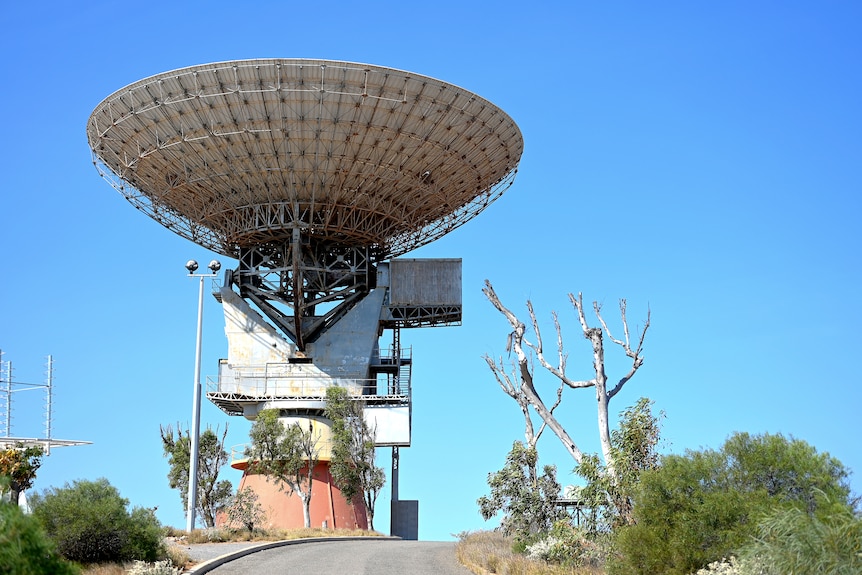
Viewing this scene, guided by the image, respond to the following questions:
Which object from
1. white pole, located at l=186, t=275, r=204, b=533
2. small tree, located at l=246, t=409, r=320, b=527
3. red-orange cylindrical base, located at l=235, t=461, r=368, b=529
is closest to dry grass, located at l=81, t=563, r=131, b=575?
white pole, located at l=186, t=275, r=204, b=533

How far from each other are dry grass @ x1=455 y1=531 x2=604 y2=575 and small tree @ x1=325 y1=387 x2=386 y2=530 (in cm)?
1784

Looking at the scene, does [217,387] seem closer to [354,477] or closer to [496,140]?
[354,477]

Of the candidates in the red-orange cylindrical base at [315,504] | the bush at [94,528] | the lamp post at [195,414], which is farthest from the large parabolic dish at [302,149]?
the bush at [94,528]

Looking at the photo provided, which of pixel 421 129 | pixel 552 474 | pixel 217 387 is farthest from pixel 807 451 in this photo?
pixel 217 387

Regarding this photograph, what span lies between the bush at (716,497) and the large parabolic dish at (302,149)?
2354cm

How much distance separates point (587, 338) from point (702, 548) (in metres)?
8.34

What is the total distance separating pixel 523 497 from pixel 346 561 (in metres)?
5.23

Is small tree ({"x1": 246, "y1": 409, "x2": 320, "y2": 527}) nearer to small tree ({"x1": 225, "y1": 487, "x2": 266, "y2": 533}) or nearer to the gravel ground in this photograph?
small tree ({"x1": 225, "y1": 487, "x2": 266, "y2": 533})

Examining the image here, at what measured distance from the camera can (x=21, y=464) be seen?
84.6ft

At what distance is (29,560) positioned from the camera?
9477mm

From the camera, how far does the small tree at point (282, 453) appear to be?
48.6 metres

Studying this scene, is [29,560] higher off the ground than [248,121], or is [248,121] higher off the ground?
[248,121]

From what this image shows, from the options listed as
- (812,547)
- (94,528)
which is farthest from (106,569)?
(812,547)

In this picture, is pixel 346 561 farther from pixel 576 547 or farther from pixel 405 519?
pixel 405 519
